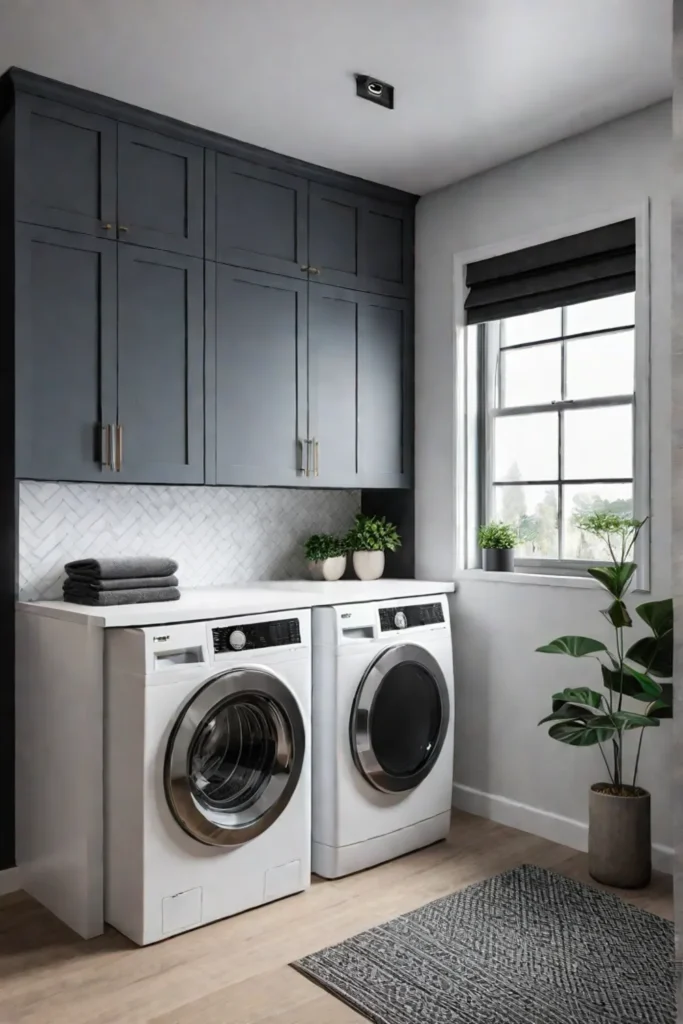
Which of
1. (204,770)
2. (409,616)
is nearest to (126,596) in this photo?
(204,770)

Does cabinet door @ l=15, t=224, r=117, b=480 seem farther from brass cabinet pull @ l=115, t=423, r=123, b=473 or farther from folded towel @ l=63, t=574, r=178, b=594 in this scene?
folded towel @ l=63, t=574, r=178, b=594

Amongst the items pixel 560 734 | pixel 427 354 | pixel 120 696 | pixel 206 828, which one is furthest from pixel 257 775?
pixel 427 354

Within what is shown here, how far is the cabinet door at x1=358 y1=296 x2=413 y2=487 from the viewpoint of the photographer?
3.71 meters

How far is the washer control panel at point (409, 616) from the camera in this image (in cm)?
320

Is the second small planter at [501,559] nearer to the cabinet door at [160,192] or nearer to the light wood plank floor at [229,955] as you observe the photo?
the light wood plank floor at [229,955]

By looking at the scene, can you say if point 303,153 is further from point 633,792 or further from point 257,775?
point 633,792

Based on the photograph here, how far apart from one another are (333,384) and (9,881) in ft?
7.23

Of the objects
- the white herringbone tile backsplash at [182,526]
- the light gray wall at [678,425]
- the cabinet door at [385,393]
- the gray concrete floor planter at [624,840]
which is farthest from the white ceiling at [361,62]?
the gray concrete floor planter at [624,840]

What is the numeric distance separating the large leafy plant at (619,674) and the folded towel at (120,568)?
1.34m

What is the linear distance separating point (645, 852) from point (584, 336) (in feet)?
6.19

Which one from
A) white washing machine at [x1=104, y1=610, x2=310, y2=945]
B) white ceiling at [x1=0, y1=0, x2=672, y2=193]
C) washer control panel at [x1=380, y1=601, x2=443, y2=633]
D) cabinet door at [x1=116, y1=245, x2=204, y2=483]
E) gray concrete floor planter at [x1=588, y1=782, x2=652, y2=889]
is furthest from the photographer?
washer control panel at [x1=380, y1=601, x2=443, y2=633]

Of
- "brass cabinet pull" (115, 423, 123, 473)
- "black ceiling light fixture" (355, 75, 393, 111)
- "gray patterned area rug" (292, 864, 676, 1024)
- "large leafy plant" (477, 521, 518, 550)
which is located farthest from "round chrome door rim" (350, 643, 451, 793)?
"black ceiling light fixture" (355, 75, 393, 111)

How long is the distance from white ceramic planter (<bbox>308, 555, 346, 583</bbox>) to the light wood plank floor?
1.17 metres

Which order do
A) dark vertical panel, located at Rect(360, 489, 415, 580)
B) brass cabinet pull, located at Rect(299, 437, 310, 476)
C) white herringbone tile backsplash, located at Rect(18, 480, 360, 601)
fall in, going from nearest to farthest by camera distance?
white herringbone tile backsplash, located at Rect(18, 480, 360, 601) → brass cabinet pull, located at Rect(299, 437, 310, 476) → dark vertical panel, located at Rect(360, 489, 415, 580)
